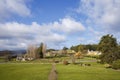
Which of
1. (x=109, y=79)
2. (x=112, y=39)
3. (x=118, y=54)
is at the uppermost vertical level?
(x=112, y=39)

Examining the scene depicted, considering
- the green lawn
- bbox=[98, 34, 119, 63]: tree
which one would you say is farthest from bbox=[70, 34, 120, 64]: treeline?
the green lawn

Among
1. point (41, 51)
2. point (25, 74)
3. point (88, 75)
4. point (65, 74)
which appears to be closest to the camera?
point (88, 75)

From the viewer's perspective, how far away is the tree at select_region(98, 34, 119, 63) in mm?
77912

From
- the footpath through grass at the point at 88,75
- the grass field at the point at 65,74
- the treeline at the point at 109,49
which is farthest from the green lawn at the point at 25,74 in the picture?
the treeline at the point at 109,49

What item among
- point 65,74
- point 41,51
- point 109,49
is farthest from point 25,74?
point 41,51

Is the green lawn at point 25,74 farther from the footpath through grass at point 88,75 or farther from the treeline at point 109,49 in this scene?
the treeline at point 109,49

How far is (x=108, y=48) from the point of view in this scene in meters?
83.8

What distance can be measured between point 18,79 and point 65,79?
831 centimetres

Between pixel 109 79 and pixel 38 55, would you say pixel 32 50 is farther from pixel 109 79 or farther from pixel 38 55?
pixel 109 79

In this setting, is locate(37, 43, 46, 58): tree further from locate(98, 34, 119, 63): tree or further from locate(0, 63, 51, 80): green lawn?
locate(0, 63, 51, 80): green lawn

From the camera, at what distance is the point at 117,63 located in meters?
63.9

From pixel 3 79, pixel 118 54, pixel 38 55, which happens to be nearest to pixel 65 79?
pixel 3 79

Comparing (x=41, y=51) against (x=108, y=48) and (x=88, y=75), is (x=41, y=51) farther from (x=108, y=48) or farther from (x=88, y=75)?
(x=88, y=75)

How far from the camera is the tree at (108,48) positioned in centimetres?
7791
